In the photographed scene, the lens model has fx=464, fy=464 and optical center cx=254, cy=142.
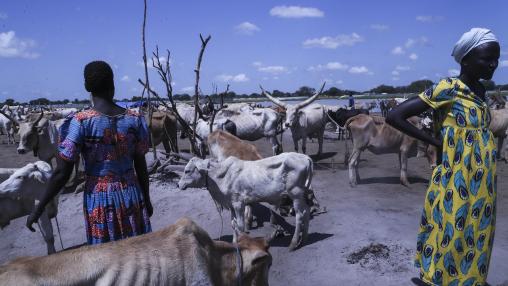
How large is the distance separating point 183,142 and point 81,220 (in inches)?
543

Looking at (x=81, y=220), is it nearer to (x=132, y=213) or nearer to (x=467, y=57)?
(x=132, y=213)

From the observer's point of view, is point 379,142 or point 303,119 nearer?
point 379,142

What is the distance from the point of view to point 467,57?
2979mm

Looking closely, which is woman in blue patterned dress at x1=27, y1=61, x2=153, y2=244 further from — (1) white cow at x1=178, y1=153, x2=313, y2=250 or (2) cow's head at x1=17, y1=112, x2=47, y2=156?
(2) cow's head at x1=17, y1=112, x2=47, y2=156

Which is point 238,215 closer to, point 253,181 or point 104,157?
point 253,181

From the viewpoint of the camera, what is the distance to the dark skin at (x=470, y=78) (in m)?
2.92

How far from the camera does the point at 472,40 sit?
2920 mm

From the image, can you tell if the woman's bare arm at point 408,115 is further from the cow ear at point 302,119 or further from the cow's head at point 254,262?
the cow ear at point 302,119

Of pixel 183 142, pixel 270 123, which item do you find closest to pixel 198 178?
pixel 270 123

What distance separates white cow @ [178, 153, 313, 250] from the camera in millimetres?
6152

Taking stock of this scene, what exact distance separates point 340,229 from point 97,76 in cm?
481

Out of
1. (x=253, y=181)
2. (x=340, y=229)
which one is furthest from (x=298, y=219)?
(x=340, y=229)

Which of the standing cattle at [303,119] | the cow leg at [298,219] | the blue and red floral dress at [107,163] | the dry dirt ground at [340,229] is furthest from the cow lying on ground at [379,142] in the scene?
the blue and red floral dress at [107,163]

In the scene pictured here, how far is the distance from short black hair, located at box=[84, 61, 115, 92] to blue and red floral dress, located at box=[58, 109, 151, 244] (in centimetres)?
15
